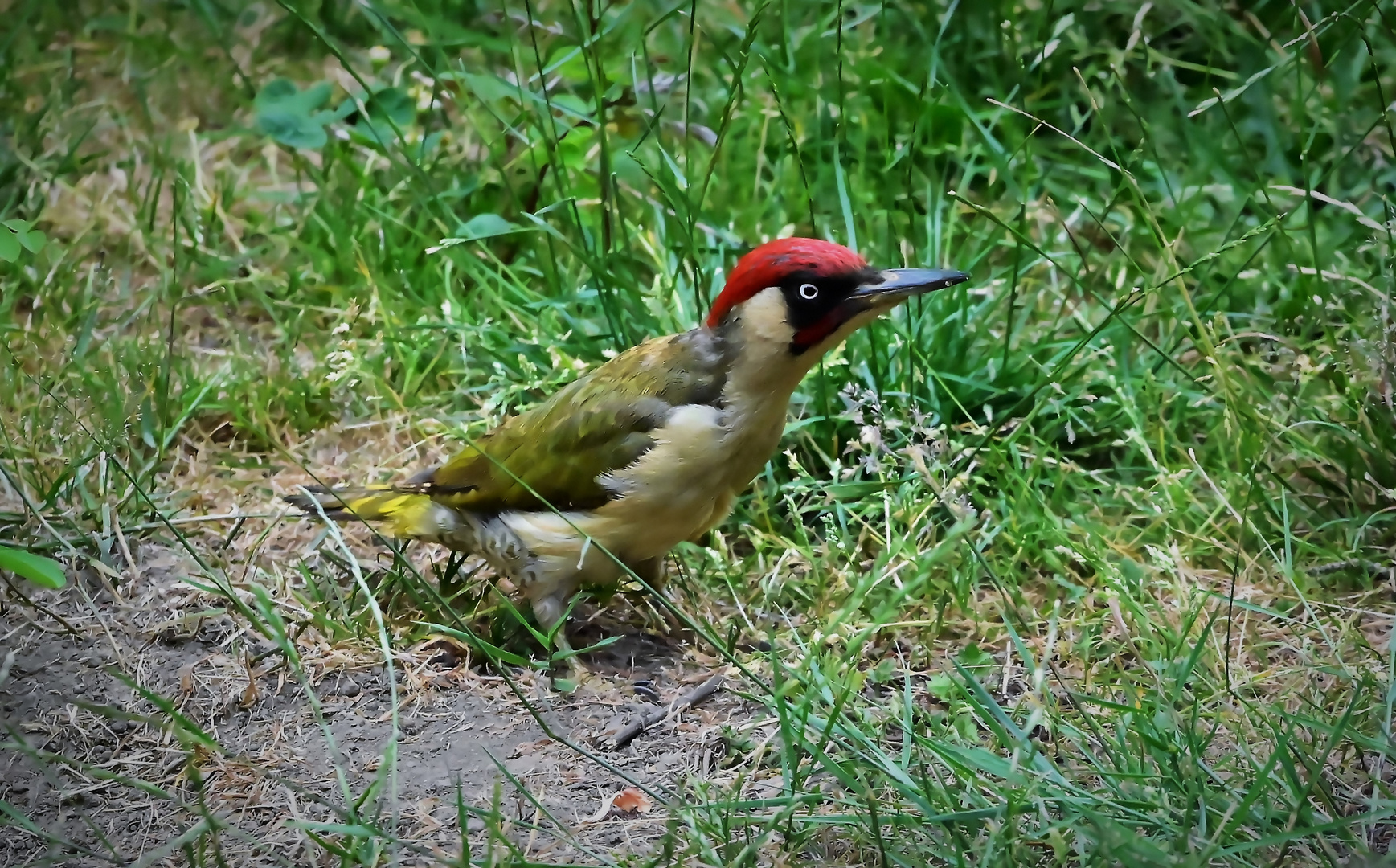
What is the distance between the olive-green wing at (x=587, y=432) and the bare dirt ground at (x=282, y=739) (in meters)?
0.36

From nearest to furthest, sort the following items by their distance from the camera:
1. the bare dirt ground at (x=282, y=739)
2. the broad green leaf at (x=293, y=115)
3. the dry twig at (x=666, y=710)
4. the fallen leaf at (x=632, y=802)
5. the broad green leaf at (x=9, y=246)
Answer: the bare dirt ground at (x=282, y=739)
the fallen leaf at (x=632, y=802)
the dry twig at (x=666, y=710)
the broad green leaf at (x=9, y=246)
the broad green leaf at (x=293, y=115)

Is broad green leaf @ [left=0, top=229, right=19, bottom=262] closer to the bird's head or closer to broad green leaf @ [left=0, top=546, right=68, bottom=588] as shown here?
broad green leaf @ [left=0, top=546, right=68, bottom=588]

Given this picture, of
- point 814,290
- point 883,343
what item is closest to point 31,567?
point 814,290

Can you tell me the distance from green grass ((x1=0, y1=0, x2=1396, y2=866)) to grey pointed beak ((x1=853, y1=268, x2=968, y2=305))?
0.19 m

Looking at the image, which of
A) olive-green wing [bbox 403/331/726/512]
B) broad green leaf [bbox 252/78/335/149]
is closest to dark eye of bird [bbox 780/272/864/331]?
olive-green wing [bbox 403/331/726/512]

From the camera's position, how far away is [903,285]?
102 inches

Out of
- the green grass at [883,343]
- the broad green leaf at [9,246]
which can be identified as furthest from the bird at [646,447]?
the broad green leaf at [9,246]

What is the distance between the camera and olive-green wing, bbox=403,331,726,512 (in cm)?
274

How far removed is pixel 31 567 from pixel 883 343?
2.05 metres

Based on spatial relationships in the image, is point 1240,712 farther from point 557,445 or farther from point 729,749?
point 557,445

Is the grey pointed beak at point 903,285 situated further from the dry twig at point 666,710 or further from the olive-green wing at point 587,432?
the dry twig at point 666,710

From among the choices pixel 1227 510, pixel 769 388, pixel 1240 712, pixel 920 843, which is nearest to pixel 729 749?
pixel 920 843

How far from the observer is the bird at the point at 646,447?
262cm

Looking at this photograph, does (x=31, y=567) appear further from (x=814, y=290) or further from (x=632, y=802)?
(x=814, y=290)
